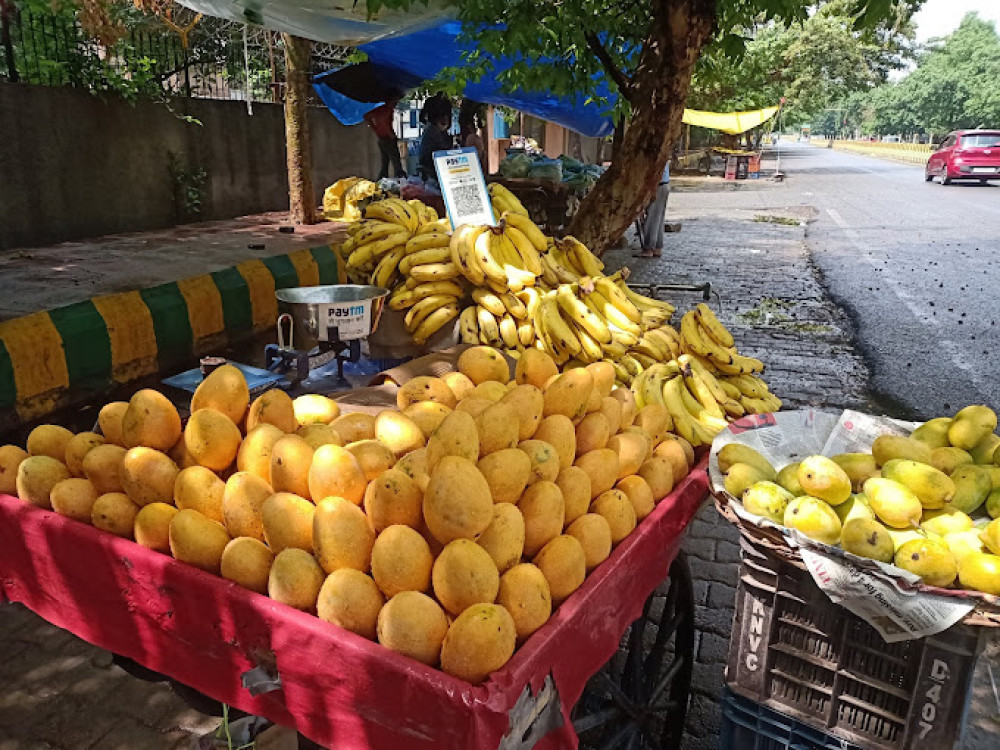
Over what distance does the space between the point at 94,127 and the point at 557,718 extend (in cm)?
880

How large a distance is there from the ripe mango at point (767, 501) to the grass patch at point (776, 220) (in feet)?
50.1

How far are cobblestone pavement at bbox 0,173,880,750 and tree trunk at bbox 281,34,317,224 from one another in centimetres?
465

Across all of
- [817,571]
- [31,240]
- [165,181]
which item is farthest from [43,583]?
[165,181]

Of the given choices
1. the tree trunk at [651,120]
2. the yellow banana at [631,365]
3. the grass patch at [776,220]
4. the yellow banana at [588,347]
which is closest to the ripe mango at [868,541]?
the yellow banana at [588,347]

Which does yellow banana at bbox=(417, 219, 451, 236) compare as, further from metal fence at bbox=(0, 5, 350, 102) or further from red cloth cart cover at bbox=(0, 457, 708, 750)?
metal fence at bbox=(0, 5, 350, 102)

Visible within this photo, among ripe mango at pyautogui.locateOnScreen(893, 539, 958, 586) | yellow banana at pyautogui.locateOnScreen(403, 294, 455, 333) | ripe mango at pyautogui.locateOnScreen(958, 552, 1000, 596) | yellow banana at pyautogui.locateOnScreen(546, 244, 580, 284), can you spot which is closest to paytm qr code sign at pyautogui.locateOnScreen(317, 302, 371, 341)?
yellow banana at pyautogui.locateOnScreen(403, 294, 455, 333)

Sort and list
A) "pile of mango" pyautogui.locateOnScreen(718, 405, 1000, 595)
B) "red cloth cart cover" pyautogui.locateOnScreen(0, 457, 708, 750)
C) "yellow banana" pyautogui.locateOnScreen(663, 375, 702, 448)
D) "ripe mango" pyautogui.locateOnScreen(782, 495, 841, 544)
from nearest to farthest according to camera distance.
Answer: "red cloth cart cover" pyautogui.locateOnScreen(0, 457, 708, 750) → "pile of mango" pyautogui.locateOnScreen(718, 405, 1000, 595) → "ripe mango" pyautogui.locateOnScreen(782, 495, 841, 544) → "yellow banana" pyautogui.locateOnScreen(663, 375, 702, 448)

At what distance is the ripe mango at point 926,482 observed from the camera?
183 centimetres

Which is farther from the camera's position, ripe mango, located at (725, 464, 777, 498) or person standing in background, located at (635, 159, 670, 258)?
person standing in background, located at (635, 159, 670, 258)

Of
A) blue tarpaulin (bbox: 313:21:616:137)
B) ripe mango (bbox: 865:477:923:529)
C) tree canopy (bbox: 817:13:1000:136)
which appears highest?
tree canopy (bbox: 817:13:1000:136)

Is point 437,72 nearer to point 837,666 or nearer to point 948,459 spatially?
point 948,459

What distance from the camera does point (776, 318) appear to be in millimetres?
8156

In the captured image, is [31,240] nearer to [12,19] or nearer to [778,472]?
[12,19]

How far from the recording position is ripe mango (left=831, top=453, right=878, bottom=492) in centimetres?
202
